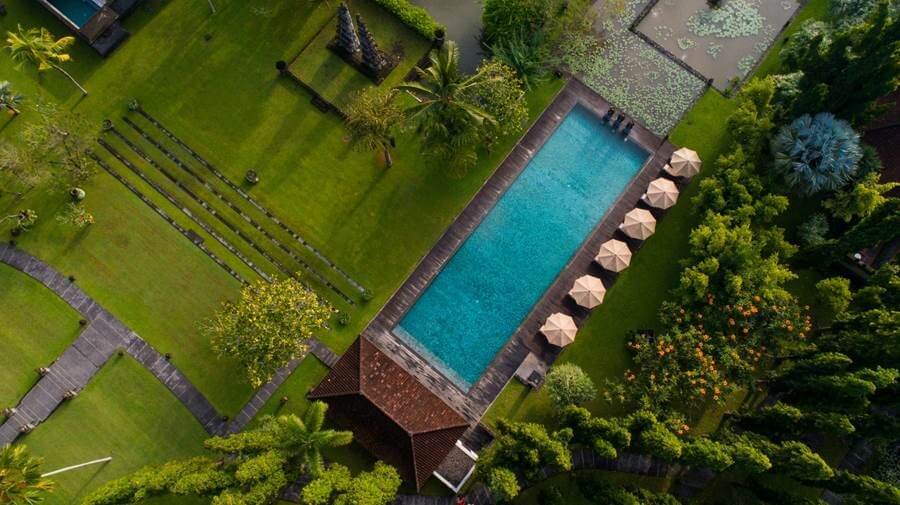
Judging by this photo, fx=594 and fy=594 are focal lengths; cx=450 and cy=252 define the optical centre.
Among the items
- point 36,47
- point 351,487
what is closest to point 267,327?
point 351,487

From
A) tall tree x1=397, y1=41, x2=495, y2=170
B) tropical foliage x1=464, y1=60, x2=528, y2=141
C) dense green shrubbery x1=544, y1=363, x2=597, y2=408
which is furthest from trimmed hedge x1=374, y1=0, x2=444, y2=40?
dense green shrubbery x1=544, y1=363, x2=597, y2=408

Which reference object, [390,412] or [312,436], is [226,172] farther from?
[390,412]

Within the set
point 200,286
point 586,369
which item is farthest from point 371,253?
point 586,369

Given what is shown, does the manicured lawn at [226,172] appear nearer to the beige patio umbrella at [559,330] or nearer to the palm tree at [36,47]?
the palm tree at [36,47]

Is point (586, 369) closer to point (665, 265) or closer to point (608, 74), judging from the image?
point (665, 265)

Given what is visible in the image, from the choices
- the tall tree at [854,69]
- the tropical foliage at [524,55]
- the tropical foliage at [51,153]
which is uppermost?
the tall tree at [854,69]

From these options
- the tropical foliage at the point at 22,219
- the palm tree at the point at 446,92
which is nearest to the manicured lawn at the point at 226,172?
the tropical foliage at the point at 22,219
